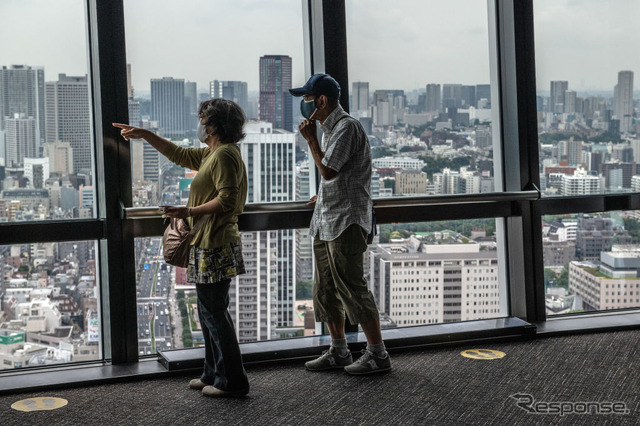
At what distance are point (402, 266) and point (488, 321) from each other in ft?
2.16

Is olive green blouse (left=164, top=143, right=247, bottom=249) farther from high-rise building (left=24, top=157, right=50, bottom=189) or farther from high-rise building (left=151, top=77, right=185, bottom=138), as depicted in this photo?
high-rise building (left=24, top=157, right=50, bottom=189)

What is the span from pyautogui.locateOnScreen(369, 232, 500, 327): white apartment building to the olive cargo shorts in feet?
2.22

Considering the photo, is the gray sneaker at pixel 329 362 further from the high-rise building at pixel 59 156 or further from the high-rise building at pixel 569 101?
the high-rise building at pixel 569 101

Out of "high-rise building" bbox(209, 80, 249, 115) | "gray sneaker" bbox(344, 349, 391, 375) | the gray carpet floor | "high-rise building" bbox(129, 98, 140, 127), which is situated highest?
"high-rise building" bbox(209, 80, 249, 115)

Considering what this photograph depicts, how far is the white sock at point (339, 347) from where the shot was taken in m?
3.98

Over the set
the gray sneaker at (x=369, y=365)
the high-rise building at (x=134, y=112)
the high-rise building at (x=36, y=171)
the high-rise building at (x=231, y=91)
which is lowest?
the gray sneaker at (x=369, y=365)

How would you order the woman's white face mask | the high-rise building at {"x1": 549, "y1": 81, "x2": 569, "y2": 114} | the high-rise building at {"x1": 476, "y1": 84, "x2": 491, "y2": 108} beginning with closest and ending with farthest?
the woman's white face mask → the high-rise building at {"x1": 476, "y1": 84, "x2": 491, "y2": 108} → the high-rise building at {"x1": 549, "y1": 81, "x2": 569, "y2": 114}

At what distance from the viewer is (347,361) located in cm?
397

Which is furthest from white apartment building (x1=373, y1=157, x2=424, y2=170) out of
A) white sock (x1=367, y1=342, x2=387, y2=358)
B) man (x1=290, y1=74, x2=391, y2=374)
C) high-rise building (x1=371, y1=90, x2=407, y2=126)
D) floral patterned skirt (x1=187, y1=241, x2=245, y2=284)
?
floral patterned skirt (x1=187, y1=241, x2=245, y2=284)

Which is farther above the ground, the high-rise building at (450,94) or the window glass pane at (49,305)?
the high-rise building at (450,94)

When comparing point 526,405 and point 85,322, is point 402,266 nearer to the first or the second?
point 526,405

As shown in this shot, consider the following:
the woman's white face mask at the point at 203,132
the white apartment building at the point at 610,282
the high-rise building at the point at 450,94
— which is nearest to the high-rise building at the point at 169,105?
the woman's white face mask at the point at 203,132

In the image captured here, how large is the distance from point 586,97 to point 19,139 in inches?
141

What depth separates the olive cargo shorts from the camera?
12.4 ft
